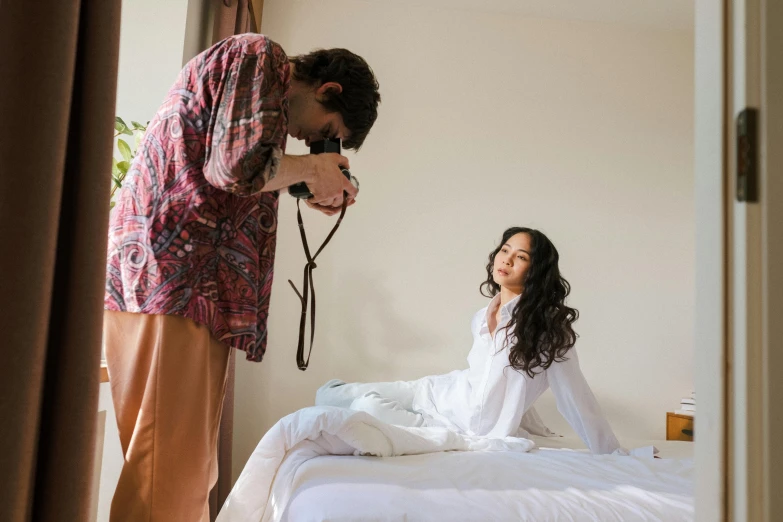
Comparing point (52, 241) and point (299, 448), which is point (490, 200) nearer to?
point (299, 448)

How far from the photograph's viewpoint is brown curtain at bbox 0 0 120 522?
524 millimetres

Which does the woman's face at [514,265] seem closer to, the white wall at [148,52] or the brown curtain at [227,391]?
the brown curtain at [227,391]

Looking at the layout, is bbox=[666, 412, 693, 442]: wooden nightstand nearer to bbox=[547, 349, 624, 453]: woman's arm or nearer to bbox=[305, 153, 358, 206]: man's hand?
bbox=[547, 349, 624, 453]: woman's arm

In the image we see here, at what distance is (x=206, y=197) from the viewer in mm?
1019

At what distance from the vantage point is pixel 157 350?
98cm

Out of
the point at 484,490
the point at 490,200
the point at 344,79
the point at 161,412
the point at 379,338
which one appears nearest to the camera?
the point at 161,412

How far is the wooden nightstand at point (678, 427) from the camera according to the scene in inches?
124

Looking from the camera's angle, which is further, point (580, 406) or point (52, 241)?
point (580, 406)

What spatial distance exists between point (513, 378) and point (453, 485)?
2.83 feet

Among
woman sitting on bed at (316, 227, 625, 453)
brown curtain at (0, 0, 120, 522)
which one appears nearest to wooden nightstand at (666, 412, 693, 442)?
woman sitting on bed at (316, 227, 625, 453)

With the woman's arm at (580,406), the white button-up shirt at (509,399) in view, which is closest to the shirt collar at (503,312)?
the white button-up shirt at (509,399)

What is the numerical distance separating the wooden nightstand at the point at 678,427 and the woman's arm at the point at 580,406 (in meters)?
1.11

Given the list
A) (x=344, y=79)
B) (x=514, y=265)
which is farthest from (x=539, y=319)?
(x=344, y=79)

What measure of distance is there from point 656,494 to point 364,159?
2297mm
